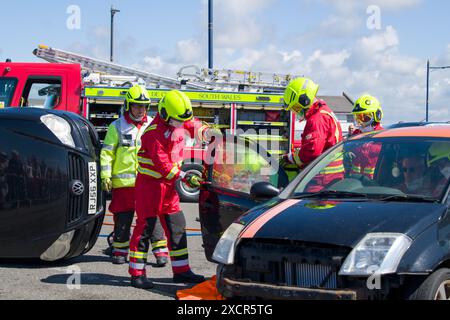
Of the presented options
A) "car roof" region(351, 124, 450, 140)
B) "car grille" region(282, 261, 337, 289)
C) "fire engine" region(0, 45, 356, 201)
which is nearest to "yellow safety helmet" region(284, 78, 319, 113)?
"car roof" region(351, 124, 450, 140)

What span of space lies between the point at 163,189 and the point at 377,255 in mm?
2732

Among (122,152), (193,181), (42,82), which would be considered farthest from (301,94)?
(42,82)

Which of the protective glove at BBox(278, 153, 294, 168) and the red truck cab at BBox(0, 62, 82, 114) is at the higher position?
the red truck cab at BBox(0, 62, 82, 114)

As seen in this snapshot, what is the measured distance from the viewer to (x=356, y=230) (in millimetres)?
3904

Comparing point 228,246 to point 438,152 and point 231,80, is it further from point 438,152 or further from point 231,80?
Result: point 231,80

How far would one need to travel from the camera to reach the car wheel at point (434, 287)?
146 inches

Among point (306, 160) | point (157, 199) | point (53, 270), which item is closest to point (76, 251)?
point (53, 270)

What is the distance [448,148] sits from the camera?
4680 millimetres

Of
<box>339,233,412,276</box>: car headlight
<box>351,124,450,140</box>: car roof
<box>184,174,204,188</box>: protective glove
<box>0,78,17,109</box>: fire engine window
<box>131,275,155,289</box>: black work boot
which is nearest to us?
<box>339,233,412,276</box>: car headlight

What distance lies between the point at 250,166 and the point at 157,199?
902 millimetres

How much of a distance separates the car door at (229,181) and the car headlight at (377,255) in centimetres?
197

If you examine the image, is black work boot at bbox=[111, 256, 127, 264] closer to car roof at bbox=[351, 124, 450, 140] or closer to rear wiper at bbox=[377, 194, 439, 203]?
car roof at bbox=[351, 124, 450, 140]

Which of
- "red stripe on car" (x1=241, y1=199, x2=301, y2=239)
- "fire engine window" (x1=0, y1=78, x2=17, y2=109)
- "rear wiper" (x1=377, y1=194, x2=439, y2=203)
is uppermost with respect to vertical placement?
"fire engine window" (x1=0, y1=78, x2=17, y2=109)

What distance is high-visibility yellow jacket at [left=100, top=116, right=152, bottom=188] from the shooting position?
7.07m
